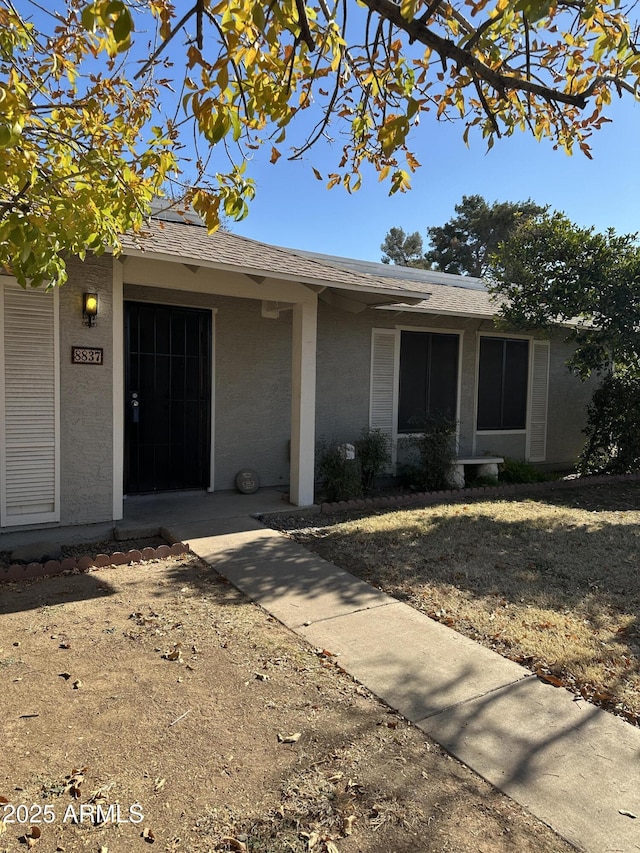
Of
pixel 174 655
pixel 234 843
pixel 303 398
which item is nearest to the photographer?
pixel 234 843

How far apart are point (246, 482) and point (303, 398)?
156cm

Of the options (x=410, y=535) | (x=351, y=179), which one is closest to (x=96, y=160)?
(x=351, y=179)

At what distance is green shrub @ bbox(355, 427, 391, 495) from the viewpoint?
8.08 m

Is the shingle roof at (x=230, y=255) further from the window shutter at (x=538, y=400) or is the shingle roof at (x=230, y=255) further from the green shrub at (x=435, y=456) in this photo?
the window shutter at (x=538, y=400)

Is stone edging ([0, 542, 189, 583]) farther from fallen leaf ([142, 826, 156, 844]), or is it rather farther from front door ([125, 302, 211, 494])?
fallen leaf ([142, 826, 156, 844])

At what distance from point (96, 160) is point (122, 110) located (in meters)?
1.14

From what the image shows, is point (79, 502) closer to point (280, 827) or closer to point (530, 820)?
point (280, 827)

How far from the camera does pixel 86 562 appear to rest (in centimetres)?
485

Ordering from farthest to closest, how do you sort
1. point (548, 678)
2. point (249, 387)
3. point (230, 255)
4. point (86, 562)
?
point (249, 387) < point (230, 255) < point (86, 562) < point (548, 678)

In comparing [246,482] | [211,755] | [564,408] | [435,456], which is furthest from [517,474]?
[211,755]

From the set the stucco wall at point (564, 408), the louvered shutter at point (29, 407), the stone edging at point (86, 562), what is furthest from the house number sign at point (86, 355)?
the stucco wall at point (564, 408)

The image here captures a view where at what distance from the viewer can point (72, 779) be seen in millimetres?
2328

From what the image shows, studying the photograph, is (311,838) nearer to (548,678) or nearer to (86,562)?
(548,678)

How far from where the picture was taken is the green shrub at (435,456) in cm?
843
